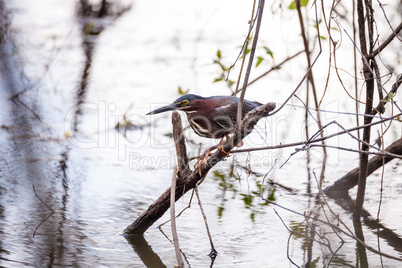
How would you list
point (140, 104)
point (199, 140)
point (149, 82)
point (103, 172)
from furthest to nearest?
point (149, 82) → point (140, 104) → point (199, 140) → point (103, 172)

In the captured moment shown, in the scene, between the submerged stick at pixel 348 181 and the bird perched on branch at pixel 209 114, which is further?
the submerged stick at pixel 348 181

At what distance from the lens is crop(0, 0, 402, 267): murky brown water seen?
11.6 ft

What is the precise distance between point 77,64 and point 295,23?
123 inches

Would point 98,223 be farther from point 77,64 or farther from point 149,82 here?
point 77,64

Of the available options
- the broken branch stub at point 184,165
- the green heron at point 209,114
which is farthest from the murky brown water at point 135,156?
the green heron at point 209,114

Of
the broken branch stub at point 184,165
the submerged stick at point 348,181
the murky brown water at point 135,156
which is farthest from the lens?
the submerged stick at point 348,181

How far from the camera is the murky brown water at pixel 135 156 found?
3531 mm

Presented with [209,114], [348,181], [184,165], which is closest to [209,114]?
[209,114]

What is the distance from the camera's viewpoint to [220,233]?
3812 millimetres

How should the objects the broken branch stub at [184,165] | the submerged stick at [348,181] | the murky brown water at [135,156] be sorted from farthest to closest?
1. the submerged stick at [348,181]
2. the murky brown water at [135,156]
3. the broken branch stub at [184,165]

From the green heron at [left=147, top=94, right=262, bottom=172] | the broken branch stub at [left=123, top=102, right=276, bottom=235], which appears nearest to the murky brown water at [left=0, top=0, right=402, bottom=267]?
the broken branch stub at [left=123, top=102, right=276, bottom=235]

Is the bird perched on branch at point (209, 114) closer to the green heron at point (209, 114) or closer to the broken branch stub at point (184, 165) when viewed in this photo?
the green heron at point (209, 114)

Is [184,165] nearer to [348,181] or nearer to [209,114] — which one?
[209,114]

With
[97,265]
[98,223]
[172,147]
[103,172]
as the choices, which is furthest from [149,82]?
[97,265]
